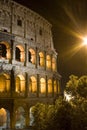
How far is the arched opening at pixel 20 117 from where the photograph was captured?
2933 centimetres

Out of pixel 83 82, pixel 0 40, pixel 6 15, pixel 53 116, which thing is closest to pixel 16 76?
pixel 0 40

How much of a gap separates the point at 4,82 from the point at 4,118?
143 inches

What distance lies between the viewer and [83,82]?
21.1 m

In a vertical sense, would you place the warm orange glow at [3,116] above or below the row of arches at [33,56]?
below

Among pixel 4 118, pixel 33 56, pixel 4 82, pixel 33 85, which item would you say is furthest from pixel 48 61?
pixel 4 118

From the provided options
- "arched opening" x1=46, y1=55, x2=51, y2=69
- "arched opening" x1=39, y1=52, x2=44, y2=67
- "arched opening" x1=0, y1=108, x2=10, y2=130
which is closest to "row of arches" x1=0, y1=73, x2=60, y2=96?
"arched opening" x1=46, y1=55, x2=51, y2=69

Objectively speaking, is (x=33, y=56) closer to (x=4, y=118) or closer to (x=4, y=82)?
(x=4, y=82)

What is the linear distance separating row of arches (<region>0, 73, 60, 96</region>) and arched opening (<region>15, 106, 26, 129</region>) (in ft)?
5.86

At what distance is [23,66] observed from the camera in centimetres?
3067

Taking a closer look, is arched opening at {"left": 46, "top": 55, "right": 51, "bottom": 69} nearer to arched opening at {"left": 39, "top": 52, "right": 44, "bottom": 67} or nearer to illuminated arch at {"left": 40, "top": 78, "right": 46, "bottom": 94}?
arched opening at {"left": 39, "top": 52, "right": 44, "bottom": 67}

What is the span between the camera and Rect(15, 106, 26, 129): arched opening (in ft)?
96.2

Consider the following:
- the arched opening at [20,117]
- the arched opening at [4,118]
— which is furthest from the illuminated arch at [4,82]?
the arched opening at [20,117]

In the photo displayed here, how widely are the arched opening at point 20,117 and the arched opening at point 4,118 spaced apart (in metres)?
1.20

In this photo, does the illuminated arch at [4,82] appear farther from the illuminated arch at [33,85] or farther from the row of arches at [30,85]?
the illuminated arch at [33,85]
